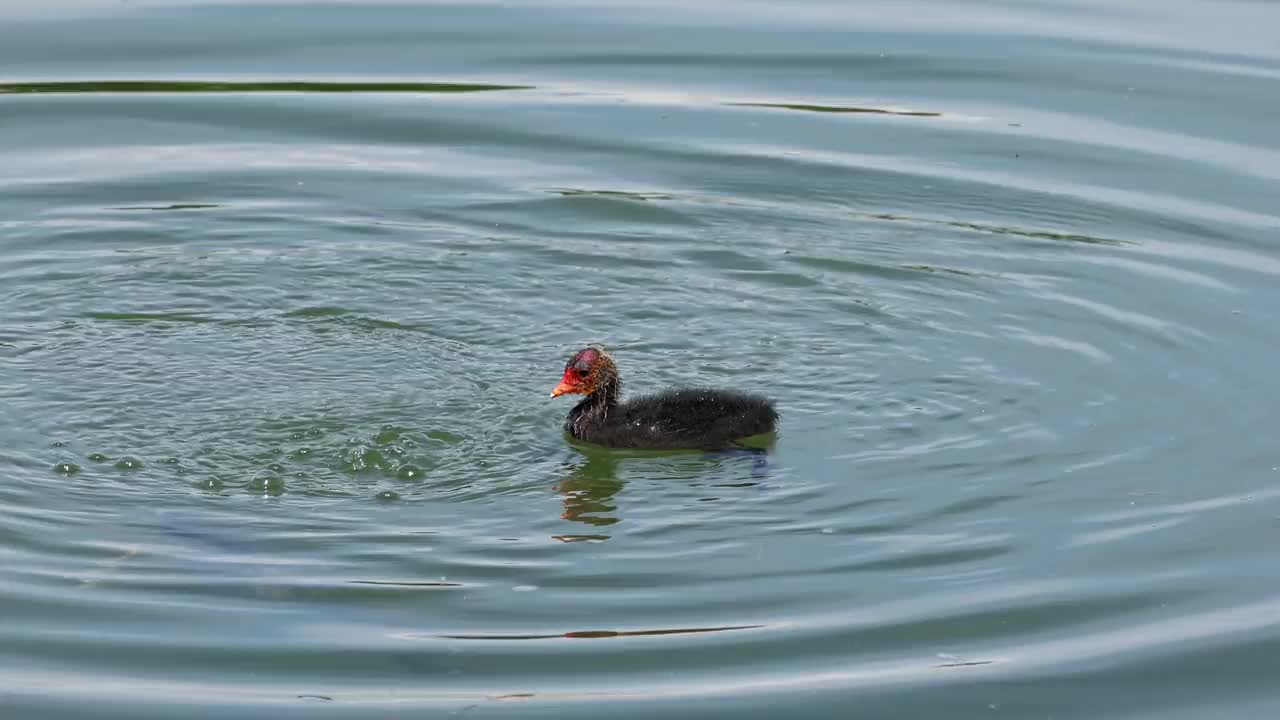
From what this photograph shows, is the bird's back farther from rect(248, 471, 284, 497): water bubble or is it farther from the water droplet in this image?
rect(248, 471, 284, 497): water bubble

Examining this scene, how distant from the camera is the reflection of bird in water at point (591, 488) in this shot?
8734mm

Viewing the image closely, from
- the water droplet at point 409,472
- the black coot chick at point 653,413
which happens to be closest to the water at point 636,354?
the water droplet at point 409,472

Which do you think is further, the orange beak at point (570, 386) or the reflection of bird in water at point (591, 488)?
the orange beak at point (570, 386)

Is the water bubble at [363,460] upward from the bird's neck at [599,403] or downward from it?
downward

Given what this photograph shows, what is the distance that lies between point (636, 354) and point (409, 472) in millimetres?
2291

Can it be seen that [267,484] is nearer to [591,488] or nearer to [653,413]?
[591,488]

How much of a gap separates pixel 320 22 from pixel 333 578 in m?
10.7

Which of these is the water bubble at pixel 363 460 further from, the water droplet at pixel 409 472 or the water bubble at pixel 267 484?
the water bubble at pixel 267 484

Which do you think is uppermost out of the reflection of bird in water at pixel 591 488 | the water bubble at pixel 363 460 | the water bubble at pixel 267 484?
the water bubble at pixel 363 460

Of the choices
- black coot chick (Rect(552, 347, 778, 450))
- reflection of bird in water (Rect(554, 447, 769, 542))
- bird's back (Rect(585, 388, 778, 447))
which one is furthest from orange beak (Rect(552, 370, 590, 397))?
reflection of bird in water (Rect(554, 447, 769, 542))

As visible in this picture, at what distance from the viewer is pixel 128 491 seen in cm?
870

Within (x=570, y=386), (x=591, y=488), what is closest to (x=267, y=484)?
(x=591, y=488)

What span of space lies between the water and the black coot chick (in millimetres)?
133

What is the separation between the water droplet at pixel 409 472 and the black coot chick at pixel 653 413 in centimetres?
118
